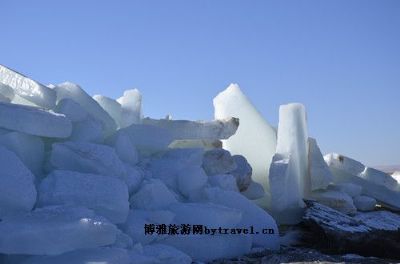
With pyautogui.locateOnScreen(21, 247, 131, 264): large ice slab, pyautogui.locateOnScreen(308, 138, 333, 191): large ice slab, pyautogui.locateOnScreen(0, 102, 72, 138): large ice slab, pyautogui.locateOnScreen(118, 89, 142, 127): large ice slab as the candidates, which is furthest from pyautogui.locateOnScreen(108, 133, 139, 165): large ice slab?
pyautogui.locateOnScreen(308, 138, 333, 191): large ice slab

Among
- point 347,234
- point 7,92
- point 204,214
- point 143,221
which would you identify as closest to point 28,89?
point 7,92

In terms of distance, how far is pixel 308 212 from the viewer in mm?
4629

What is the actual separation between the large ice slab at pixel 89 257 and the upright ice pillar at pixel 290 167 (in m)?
2.54

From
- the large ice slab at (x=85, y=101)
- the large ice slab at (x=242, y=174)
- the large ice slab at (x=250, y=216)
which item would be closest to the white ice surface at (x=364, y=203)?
the large ice slab at (x=242, y=174)

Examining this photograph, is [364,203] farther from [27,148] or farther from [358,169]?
[27,148]

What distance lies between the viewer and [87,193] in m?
3.02

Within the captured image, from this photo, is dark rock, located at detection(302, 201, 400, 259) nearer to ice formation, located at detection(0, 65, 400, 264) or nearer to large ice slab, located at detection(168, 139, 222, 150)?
ice formation, located at detection(0, 65, 400, 264)

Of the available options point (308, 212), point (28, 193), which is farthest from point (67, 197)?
point (308, 212)

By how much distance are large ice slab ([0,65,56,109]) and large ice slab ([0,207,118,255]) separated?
1527 millimetres

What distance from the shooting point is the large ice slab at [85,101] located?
4.31 m

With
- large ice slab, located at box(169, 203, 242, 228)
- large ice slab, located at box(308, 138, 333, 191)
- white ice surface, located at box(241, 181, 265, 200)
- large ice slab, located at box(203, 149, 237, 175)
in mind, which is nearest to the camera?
A: large ice slab, located at box(169, 203, 242, 228)

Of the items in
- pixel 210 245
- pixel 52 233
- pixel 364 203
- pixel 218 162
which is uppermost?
pixel 218 162

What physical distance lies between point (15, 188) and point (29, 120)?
0.73 metres

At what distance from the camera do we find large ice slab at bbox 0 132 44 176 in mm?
3303
